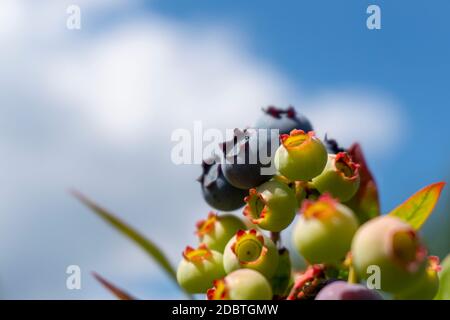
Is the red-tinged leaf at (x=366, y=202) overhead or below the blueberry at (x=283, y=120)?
below

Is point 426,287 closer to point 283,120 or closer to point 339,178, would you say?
point 339,178

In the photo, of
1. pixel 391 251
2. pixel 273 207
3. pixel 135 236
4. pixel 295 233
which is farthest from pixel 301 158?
pixel 135 236

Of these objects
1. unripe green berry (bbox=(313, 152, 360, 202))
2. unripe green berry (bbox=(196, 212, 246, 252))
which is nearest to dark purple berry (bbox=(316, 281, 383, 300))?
unripe green berry (bbox=(313, 152, 360, 202))

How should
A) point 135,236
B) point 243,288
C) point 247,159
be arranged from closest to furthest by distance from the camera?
point 243,288
point 247,159
point 135,236

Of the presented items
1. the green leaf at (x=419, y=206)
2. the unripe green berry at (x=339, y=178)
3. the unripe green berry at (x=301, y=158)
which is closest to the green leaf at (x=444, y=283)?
the green leaf at (x=419, y=206)

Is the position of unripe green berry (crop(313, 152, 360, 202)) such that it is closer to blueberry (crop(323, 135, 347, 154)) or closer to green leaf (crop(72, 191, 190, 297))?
blueberry (crop(323, 135, 347, 154))

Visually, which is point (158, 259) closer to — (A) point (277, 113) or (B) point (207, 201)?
(B) point (207, 201)

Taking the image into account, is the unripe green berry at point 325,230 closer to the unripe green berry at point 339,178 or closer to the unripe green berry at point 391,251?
the unripe green berry at point 391,251
